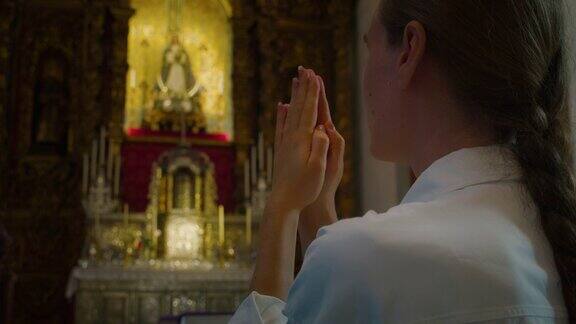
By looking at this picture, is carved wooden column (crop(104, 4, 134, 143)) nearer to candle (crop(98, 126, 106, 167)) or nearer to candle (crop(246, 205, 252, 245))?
candle (crop(98, 126, 106, 167))

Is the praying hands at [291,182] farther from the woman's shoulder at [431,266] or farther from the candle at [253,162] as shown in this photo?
the candle at [253,162]

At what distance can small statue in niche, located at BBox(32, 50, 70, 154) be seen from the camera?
682 centimetres

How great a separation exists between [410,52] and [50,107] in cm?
677

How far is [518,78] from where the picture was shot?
0.66 m

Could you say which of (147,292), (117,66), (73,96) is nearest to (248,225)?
(147,292)

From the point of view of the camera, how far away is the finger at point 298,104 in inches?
35.6

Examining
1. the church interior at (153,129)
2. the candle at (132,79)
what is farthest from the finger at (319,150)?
the candle at (132,79)

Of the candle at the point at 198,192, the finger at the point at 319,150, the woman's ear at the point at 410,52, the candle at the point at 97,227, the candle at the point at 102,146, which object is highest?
the candle at the point at 102,146

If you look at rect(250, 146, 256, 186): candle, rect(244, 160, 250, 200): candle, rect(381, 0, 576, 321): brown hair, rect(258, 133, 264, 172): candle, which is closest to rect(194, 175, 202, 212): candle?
rect(244, 160, 250, 200): candle

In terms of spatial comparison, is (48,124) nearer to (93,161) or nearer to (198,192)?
(93,161)

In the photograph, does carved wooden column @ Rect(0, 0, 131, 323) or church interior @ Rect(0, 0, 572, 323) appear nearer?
church interior @ Rect(0, 0, 572, 323)

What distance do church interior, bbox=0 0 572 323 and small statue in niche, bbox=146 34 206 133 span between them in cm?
2

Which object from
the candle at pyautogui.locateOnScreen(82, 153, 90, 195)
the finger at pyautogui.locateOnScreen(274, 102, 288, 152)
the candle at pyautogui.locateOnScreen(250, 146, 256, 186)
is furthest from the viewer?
the candle at pyautogui.locateOnScreen(250, 146, 256, 186)

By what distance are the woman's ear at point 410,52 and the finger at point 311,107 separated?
0.56ft
